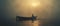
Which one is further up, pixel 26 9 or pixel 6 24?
pixel 26 9

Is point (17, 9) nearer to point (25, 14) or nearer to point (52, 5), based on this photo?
point (25, 14)

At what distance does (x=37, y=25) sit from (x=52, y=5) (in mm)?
247

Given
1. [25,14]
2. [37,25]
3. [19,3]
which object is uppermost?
[19,3]

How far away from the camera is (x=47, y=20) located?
93 centimetres

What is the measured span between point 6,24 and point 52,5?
482 mm

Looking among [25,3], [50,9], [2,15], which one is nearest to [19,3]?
[25,3]

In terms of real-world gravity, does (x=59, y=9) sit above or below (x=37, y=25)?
above

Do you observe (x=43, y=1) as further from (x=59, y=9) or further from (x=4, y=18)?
(x=4, y=18)

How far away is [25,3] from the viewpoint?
0.94m

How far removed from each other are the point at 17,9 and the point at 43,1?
0.88 ft

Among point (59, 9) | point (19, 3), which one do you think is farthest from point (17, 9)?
point (59, 9)

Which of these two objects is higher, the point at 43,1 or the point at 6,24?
the point at 43,1

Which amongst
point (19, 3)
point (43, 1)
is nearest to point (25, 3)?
point (19, 3)

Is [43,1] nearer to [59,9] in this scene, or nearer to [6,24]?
[59,9]
